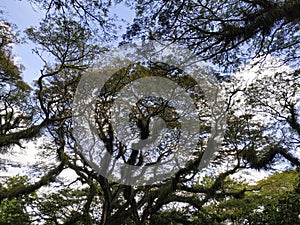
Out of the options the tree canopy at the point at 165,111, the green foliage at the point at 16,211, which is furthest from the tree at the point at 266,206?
the green foliage at the point at 16,211

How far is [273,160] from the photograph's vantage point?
15.2 ft

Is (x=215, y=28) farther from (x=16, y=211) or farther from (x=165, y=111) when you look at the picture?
(x=16, y=211)

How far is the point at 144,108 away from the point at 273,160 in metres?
2.37

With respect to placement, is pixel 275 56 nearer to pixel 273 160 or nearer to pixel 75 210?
pixel 273 160

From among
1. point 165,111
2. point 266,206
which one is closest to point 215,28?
point 165,111

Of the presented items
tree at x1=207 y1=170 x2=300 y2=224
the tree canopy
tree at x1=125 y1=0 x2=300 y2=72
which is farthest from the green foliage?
tree at x1=125 y1=0 x2=300 y2=72

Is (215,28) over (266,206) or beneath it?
over

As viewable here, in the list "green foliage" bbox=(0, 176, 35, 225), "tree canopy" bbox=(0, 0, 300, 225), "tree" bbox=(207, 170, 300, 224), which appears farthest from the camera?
"green foliage" bbox=(0, 176, 35, 225)

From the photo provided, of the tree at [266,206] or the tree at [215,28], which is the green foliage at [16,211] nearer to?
the tree at [266,206]

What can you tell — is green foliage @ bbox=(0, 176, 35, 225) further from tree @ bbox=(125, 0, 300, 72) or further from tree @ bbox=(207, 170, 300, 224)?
tree @ bbox=(125, 0, 300, 72)

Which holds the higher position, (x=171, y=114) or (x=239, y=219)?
(x=171, y=114)

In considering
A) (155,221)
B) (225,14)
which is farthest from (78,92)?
(155,221)

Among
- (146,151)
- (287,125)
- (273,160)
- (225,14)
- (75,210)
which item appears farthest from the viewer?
(75,210)

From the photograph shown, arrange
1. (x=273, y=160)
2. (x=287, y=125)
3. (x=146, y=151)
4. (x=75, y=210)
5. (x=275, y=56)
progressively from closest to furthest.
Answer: (x=275, y=56) → (x=273, y=160) → (x=287, y=125) → (x=146, y=151) → (x=75, y=210)
